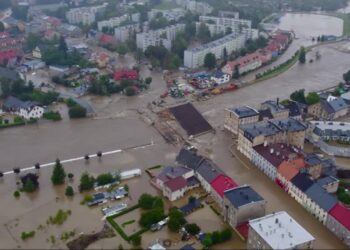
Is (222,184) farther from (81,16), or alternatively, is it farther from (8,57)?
(81,16)

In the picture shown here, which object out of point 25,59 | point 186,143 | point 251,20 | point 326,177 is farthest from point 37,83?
point 251,20

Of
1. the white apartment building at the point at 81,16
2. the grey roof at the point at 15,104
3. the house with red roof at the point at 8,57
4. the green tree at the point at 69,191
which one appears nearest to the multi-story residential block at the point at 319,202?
the green tree at the point at 69,191

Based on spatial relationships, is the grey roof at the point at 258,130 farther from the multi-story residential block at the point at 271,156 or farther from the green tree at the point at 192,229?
the green tree at the point at 192,229

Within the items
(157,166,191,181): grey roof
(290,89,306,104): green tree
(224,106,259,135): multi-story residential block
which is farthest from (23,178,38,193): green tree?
(290,89,306,104): green tree

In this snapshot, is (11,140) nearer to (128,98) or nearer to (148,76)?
(128,98)

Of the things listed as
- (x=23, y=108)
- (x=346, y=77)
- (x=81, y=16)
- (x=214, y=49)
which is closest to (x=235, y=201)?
(x=23, y=108)
